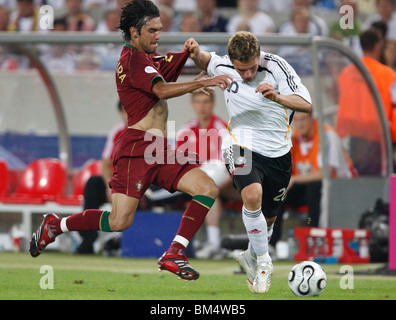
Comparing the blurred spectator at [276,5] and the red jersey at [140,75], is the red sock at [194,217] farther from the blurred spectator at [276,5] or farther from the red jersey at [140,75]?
the blurred spectator at [276,5]

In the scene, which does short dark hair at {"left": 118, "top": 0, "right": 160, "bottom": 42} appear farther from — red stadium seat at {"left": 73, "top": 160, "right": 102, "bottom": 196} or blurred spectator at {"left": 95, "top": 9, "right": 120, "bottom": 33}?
blurred spectator at {"left": 95, "top": 9, "right": 120, "bottom": 33}

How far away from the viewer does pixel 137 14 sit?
6820mm

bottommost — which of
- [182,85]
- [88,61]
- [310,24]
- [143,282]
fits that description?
[143,282]

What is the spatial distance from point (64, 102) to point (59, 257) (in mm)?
2648

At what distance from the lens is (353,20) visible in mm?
13305

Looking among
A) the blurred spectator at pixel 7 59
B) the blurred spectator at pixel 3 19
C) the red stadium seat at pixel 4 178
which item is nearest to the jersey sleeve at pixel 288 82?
the blurred spectator at pixel 7 59

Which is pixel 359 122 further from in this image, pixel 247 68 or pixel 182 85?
pixel 182 85

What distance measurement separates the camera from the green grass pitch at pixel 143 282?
6500mm

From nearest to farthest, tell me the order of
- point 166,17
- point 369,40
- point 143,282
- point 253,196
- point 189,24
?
point 253,196
point 143,282
point 369,40
point 189,24
point 166,17

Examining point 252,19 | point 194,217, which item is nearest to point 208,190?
point 194,217

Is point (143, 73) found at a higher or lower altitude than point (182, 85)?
higher

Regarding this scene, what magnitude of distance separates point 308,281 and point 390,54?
6763 mm

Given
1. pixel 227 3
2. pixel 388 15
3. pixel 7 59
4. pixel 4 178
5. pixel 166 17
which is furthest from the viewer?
pixel 227 3

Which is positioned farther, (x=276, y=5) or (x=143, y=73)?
(x=276, y=5)
